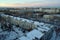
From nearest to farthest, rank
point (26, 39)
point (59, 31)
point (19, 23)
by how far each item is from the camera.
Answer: point (26, 39) → point (59, 31) → point (19, 23)

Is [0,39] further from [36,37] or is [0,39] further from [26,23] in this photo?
[26,23]

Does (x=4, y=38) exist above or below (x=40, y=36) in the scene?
below

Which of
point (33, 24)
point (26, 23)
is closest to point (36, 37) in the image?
point (33, 24)

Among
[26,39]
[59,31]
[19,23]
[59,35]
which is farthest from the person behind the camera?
[19,23]

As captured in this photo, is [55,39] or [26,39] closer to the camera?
[26,39]

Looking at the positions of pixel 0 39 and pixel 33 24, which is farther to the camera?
pixel 33 24

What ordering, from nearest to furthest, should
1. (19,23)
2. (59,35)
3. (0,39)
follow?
(0,39) < (59,35) < (19,23)

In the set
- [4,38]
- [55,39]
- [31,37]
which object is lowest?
[55,39]

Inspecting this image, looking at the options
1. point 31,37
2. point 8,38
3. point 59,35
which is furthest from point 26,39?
point 59,35

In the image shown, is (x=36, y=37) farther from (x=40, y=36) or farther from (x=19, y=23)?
(x=19, y=23)
